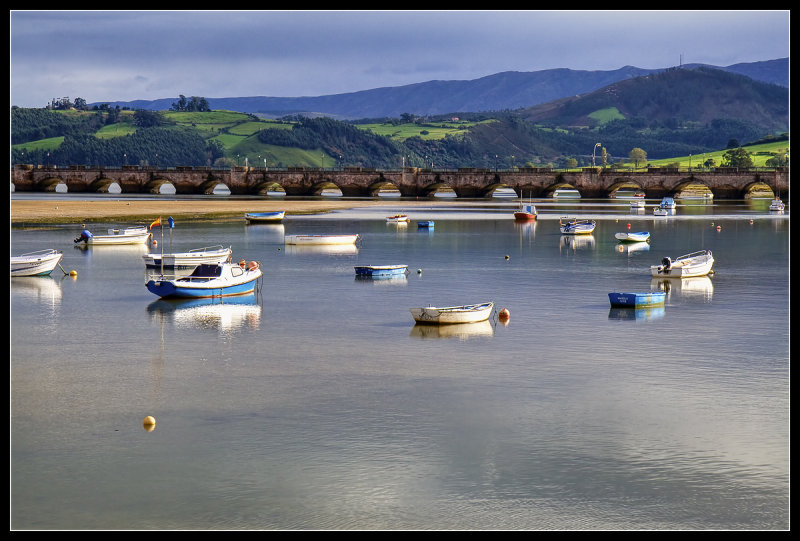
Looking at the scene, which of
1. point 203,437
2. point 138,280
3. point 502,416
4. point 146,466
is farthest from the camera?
point 138,280

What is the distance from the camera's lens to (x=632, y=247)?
323ft

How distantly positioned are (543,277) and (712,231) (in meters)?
58.5

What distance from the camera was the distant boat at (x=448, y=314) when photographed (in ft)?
158

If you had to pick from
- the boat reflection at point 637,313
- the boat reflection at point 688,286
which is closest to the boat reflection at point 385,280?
the boat reflection at point 688,286

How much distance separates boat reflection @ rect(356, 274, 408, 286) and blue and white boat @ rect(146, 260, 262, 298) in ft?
36.9

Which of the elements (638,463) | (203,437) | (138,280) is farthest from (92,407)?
(138,280)

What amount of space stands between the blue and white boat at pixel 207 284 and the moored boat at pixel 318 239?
37.2 meters

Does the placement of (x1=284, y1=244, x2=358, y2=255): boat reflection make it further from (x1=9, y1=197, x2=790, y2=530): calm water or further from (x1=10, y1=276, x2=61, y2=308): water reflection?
(x1=10, y1=276, x2=61, y2=308): water reflection

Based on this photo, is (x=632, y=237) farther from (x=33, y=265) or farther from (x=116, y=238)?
(x=33, y=265)

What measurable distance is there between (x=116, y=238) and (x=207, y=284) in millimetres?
40536

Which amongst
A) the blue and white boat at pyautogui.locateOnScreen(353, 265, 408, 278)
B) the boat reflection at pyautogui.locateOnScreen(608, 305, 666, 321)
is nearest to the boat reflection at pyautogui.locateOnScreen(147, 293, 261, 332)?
the blue and white boat at pyautogui.locateOnScreen(353, 265, 408, 278)

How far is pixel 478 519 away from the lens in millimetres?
23625

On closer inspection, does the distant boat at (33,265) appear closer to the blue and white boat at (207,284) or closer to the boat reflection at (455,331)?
the blue and white boat at (207,284)
